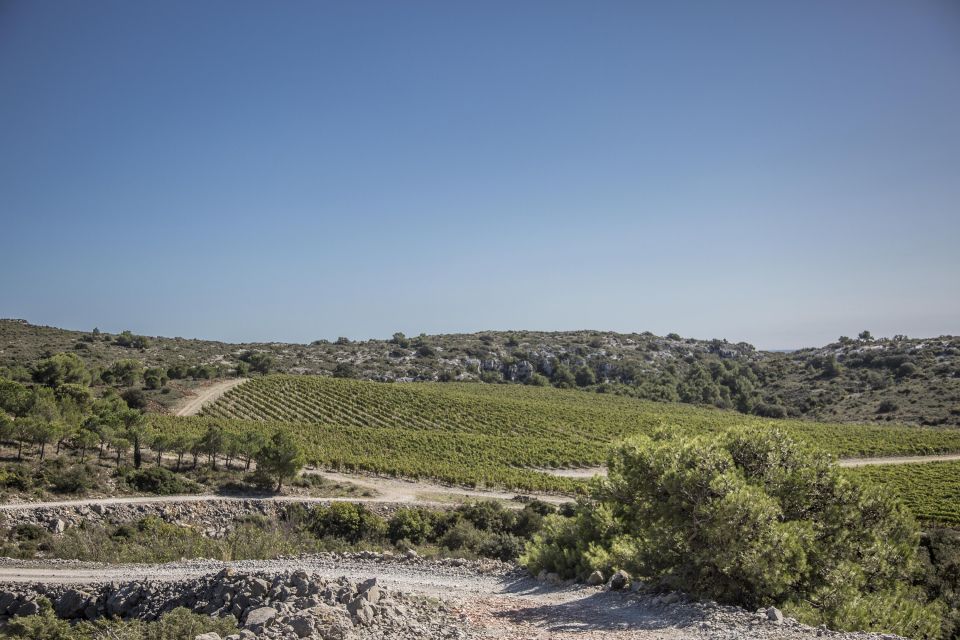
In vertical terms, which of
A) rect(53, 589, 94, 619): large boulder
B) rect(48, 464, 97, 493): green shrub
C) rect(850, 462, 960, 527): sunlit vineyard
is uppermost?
rect(53, 589, 94, 619): large boulder

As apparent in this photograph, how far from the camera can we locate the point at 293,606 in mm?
10242

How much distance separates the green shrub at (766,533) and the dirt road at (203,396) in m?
54.3

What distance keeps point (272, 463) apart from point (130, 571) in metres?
18.6

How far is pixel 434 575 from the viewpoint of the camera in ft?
55.2

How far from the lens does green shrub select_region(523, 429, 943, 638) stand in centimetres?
1049

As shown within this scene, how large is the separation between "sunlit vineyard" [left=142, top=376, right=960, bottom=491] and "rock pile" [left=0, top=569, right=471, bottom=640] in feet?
92.9

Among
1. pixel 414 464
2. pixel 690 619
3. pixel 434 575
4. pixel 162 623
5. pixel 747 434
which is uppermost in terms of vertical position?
pixel 747 434

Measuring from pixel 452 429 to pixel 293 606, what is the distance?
53.9 metres

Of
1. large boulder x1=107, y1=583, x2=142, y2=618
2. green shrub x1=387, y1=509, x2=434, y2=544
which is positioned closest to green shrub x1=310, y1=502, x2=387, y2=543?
green shrub x1=387, y1=509, x2=434, y2=544

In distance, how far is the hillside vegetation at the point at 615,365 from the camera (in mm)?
85562

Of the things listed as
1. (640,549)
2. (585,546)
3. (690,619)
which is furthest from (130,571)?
(690,619)

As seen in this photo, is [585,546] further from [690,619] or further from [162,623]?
[162,623]

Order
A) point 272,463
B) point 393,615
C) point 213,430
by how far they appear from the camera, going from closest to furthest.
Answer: point 393,615 → point 272,463 → point 213,430

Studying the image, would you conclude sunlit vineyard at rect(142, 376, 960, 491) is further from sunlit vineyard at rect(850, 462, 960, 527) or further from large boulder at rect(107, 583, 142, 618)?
large boulder at rect(107, 583, 142, 618)
